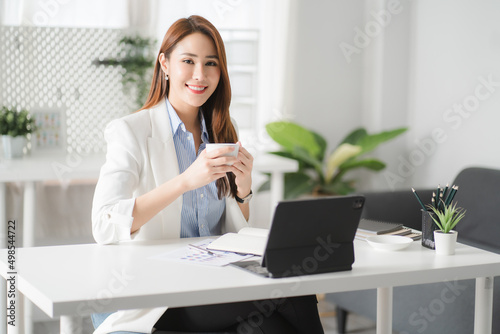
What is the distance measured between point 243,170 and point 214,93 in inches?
16.6

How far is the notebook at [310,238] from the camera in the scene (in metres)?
1.45

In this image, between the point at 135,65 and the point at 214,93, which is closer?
the point at 214,93

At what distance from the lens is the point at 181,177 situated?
1799 mm

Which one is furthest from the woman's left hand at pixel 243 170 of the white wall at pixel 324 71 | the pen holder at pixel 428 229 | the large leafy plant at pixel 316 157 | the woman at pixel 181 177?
the white wall at pixel 324 71

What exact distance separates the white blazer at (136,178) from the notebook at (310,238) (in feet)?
1.40

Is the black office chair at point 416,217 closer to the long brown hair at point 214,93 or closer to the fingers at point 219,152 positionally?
the long brown hair at point 214,93

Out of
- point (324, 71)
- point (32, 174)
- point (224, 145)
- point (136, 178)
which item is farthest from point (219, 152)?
point (324, 71)

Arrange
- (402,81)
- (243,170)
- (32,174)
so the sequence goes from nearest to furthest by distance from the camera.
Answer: (243,170)
(32,174)
(402,81)

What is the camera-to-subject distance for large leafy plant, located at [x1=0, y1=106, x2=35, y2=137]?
10.2 feet

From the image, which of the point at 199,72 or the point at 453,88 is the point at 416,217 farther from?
the point at 199,72

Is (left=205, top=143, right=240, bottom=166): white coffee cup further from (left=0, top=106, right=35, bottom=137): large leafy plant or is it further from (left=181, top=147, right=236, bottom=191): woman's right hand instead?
(left=0, top=106, right=35, bottom=137): large leafy plant

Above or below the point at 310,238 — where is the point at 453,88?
above

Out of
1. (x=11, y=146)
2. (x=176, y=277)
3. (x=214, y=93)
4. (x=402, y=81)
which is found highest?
(x=402, y=81)

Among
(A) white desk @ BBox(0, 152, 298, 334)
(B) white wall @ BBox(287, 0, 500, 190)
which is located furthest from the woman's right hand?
(B) white wall @ BBox(287, 0, 500, 190)
